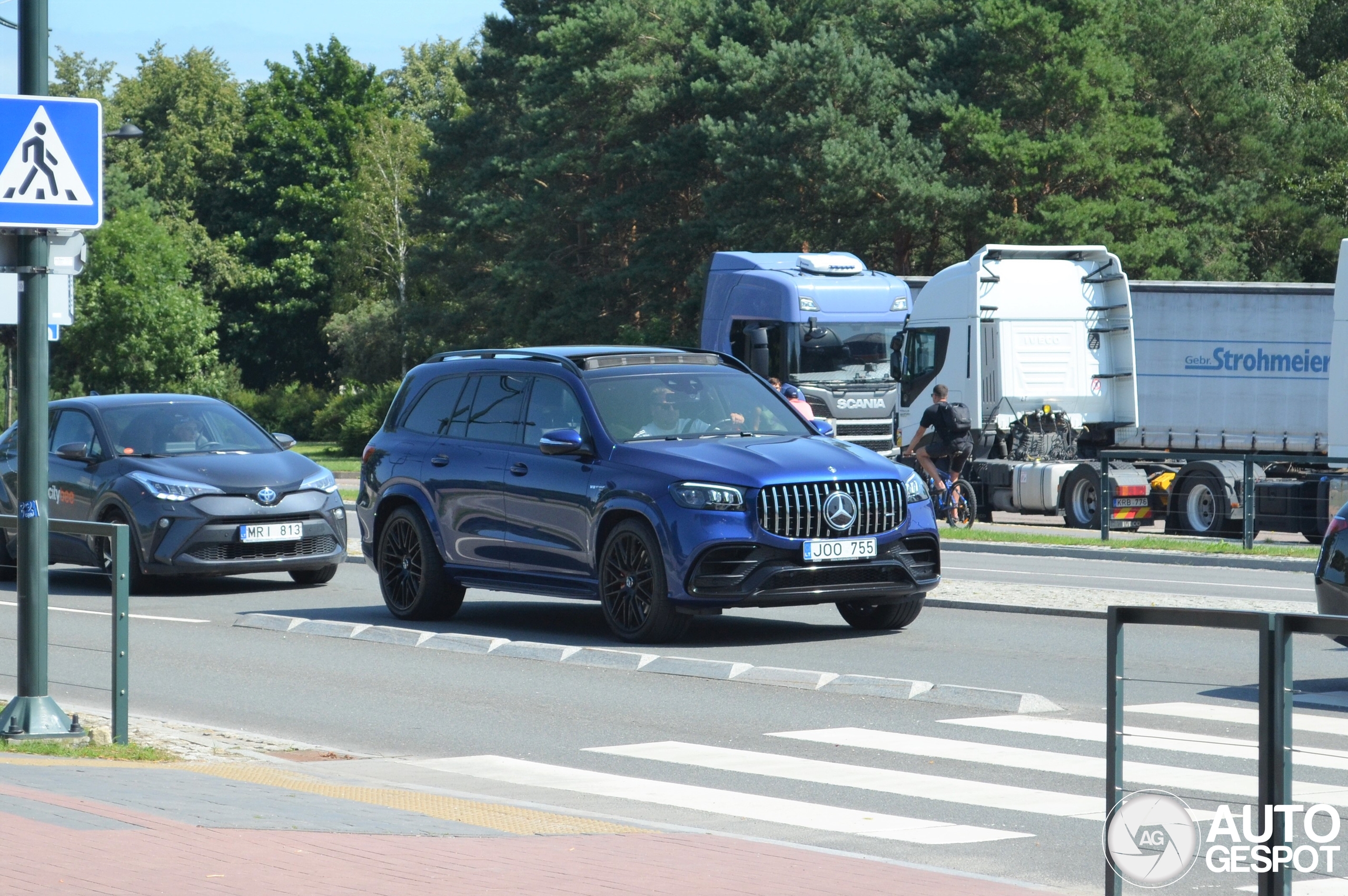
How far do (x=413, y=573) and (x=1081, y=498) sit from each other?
15428mm

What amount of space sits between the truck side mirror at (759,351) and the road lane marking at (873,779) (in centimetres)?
1942

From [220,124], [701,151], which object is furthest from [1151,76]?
[220,124]

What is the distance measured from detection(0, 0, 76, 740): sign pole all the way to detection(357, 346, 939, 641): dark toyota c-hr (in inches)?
180

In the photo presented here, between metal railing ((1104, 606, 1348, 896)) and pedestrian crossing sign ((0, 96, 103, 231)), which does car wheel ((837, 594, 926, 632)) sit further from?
metal railing ((1104, 606, 1348, 896))

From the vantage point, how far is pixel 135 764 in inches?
330

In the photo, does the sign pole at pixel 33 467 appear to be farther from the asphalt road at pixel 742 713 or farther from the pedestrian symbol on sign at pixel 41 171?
the asphalt road at pixel 742 713

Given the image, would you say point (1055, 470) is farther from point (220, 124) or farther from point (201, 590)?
point (220, 124)

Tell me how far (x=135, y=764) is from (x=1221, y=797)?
4.94 m

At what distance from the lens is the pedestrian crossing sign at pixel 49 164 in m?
8.70

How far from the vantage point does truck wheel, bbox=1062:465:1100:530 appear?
1104 inches

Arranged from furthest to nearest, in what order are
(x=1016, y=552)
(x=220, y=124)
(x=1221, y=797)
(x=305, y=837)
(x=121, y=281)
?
(x=220, y=124)
(x=121, y=281)
(x=1016, y=552)
(x=305, y=837)
(x=1221, y=797)

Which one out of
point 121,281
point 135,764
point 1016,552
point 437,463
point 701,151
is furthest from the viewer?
point 121,281

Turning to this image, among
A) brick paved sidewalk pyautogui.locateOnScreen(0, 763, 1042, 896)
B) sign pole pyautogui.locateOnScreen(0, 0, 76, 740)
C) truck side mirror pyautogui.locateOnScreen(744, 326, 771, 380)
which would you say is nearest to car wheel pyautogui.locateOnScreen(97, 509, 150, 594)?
sign pole pyautogui.locateOnScreen(0, 0, 76, 740)

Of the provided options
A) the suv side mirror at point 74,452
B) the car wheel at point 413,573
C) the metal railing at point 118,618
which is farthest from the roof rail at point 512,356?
the metal railing at point 118,618
